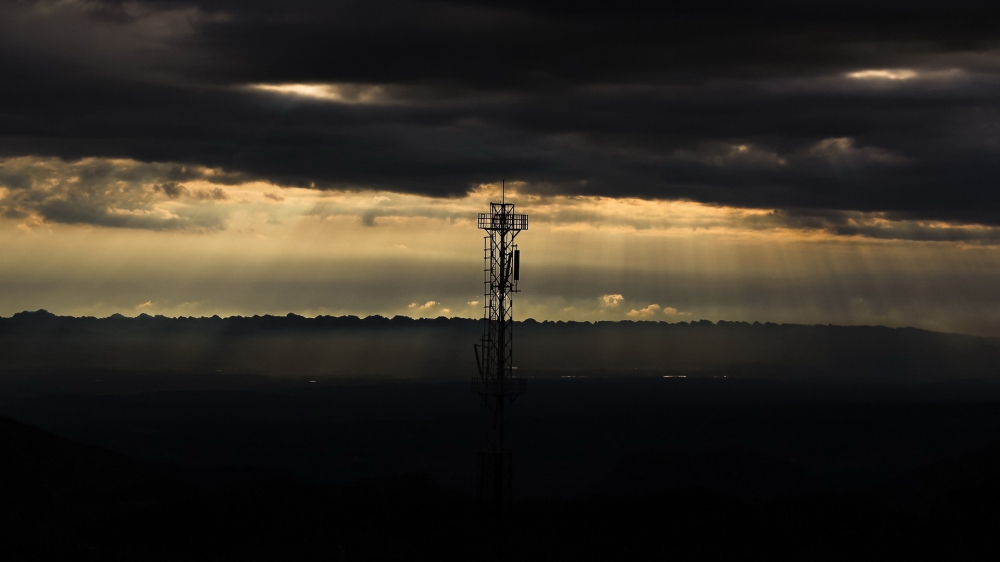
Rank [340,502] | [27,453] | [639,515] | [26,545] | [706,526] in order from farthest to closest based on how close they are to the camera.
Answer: [27,453]
[340,502]
[639,515]
[706,526]
[26,545]

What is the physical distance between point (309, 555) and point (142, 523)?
18.1m

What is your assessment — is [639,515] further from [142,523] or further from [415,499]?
[142,523]

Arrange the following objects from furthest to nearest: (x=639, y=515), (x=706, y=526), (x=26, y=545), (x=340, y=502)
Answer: (x=340, y=502) < (x=639, y=515) < (x=706, y=526) < (x=26, y=545)

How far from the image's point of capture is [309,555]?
7700 cm

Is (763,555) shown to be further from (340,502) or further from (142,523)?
(142,523)

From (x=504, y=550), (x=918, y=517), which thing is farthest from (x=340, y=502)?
(x=918, y=517)

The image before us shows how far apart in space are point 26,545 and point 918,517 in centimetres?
6253

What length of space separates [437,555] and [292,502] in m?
20.0

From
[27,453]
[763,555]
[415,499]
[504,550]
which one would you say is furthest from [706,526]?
[27,453]

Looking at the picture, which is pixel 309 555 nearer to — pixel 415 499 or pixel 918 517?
pixel 415 499

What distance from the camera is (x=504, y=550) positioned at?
3083 inches

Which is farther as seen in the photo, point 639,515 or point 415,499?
point 415,499

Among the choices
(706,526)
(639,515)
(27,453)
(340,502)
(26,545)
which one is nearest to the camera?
(26,545)

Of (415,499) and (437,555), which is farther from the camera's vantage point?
(415,499)
